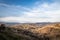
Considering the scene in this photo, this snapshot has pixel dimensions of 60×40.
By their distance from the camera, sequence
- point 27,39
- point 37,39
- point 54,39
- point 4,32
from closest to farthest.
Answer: point 4,32
point 27,39
point 37,39
point 54,39

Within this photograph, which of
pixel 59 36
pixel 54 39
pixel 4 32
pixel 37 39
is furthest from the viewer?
pixel 59 36

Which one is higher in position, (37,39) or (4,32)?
(4,32)

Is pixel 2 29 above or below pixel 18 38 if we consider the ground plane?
above

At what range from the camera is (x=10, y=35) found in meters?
23.1

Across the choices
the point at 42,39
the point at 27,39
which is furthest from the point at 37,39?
the point at 27,39

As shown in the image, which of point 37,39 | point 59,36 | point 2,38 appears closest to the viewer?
point 2,38

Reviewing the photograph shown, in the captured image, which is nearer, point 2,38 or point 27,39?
point 2,38

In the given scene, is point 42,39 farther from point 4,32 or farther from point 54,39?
point 4,32

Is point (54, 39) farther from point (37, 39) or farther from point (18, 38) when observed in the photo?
point (18, 38)

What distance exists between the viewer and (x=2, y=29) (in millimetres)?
23500

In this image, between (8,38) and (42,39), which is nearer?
(8,38)

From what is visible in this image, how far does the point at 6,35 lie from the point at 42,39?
934 cm

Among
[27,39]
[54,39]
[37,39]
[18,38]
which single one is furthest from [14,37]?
[54,39]

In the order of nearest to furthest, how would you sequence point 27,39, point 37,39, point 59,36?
point 27,39 < point 37,39 < point 59,36
